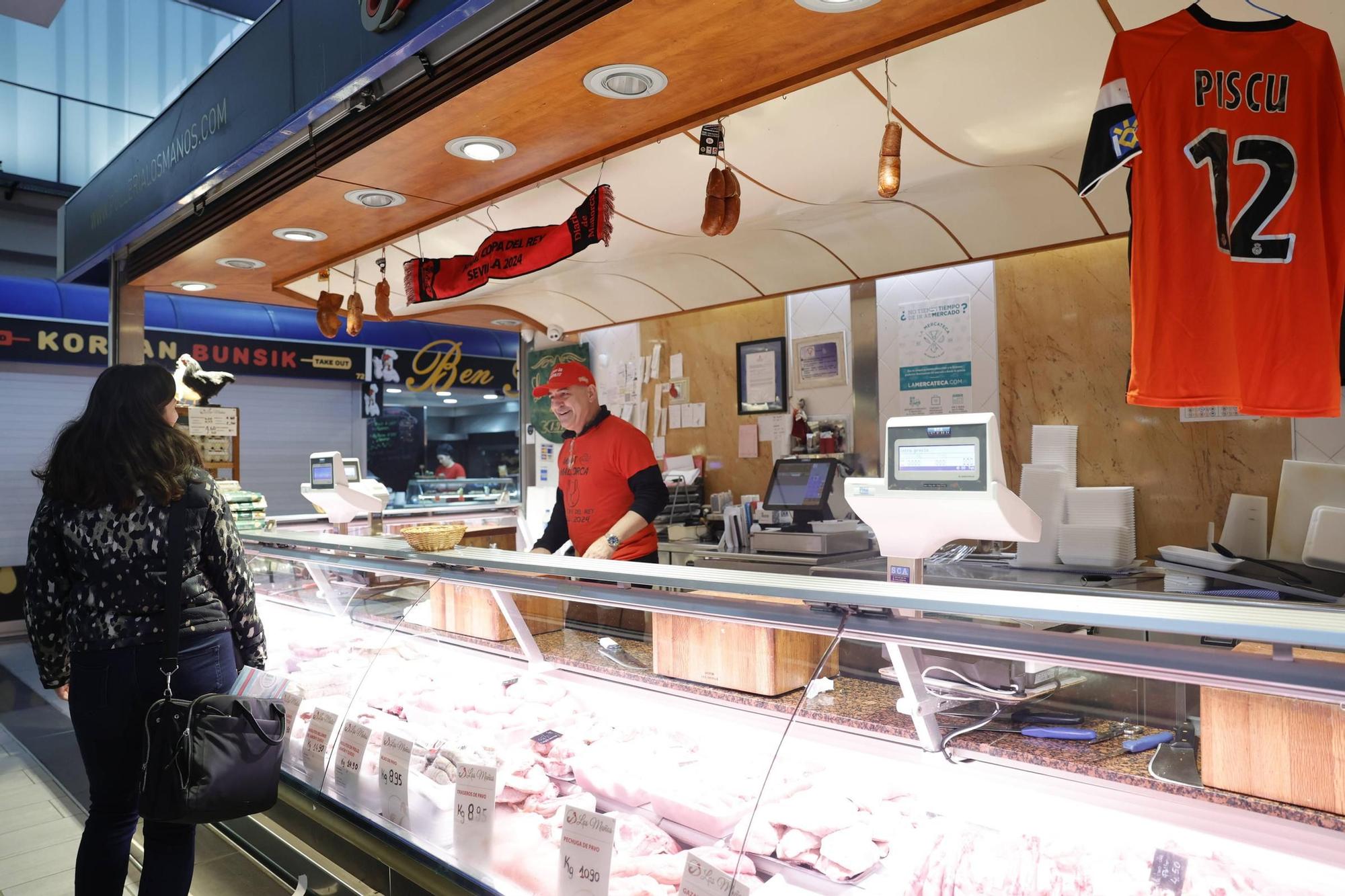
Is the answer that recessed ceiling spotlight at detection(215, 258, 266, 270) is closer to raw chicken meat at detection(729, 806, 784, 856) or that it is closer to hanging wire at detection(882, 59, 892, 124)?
hanging wire at detection(882, 59, 892, 124)

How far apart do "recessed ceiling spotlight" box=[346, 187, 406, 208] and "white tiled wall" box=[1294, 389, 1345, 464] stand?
4.21 metres

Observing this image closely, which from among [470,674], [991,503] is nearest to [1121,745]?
[991,503]

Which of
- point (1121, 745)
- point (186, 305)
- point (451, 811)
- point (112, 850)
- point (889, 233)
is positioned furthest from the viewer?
point (186, 305)

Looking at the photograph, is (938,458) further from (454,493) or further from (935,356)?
(454,493)

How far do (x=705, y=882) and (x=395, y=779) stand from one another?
111 cm

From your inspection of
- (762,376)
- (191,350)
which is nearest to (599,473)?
(762,376)

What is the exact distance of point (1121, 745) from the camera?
5.02 feet

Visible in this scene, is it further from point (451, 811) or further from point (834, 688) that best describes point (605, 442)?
point (834, 688)

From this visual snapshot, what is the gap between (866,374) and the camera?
535 cm

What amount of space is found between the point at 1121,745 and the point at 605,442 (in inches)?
108

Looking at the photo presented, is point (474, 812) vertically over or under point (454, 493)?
under

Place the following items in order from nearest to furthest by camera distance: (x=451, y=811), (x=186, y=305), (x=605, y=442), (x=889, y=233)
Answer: (x=451, y=811)
(x=605, y=442)
(x=889, y=233)
(x=186, y=305)

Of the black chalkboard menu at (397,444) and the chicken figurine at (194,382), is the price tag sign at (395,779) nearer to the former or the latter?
the chicken figurine at (194,382)

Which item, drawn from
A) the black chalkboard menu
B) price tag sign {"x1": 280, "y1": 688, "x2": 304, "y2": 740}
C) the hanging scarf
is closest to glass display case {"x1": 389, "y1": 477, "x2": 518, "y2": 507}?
the black chalkboard menu
